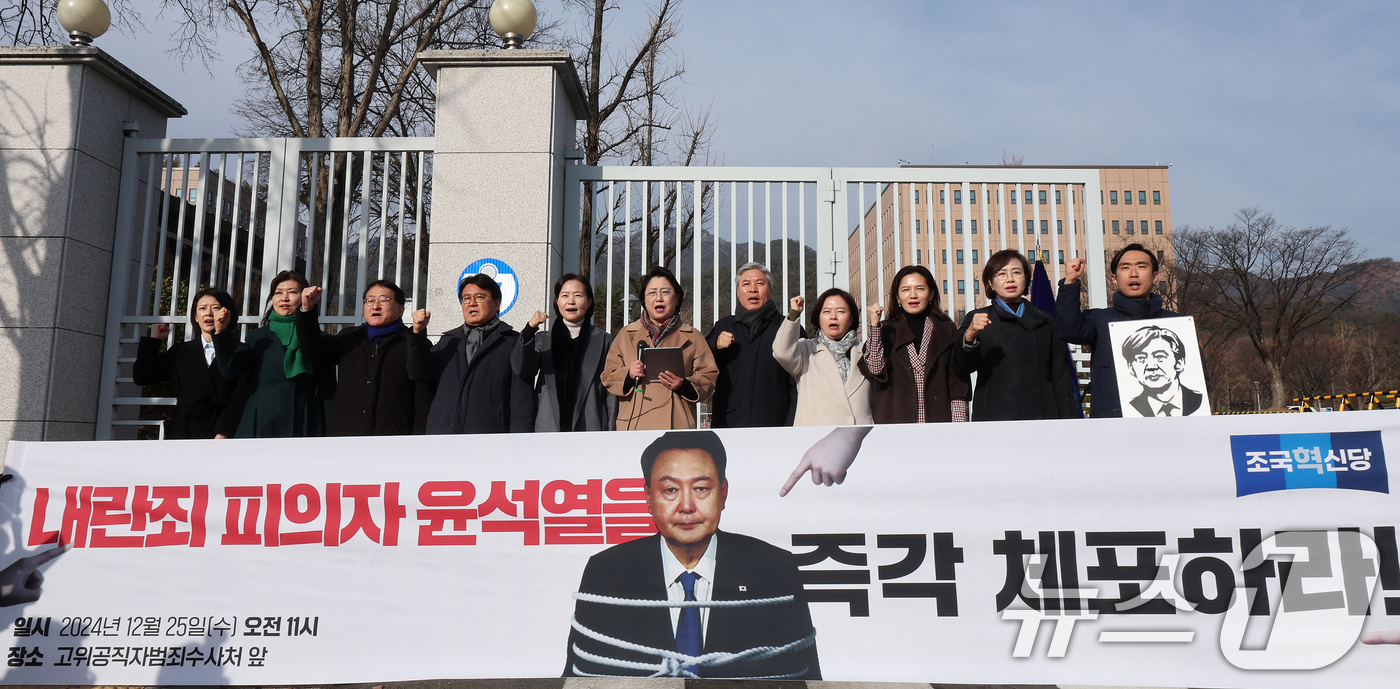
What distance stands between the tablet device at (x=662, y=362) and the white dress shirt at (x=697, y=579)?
0.99m

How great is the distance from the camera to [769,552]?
3.30 meters

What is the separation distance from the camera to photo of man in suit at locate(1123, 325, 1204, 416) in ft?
12.8

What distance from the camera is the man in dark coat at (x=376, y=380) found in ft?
14.1

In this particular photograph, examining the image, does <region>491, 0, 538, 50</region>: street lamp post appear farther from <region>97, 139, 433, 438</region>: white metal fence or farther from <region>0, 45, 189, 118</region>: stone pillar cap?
<region>0, 45, 189, 118</region>: stone pillar cap

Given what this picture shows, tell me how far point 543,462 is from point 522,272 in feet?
8.65

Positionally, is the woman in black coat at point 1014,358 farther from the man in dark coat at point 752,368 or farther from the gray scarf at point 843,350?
the man in dark coat at point 752,368

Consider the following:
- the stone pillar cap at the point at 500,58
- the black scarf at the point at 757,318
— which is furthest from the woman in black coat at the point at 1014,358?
the stone pillar cap at the point at 500,58

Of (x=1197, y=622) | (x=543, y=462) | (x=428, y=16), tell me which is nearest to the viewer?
(x=1197, y=622)

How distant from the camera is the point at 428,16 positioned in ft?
46.6

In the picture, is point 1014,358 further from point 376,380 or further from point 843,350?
point 376,380

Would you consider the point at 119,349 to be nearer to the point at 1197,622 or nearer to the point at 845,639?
the point at 845,639

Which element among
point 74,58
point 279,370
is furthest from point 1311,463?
point 74,58

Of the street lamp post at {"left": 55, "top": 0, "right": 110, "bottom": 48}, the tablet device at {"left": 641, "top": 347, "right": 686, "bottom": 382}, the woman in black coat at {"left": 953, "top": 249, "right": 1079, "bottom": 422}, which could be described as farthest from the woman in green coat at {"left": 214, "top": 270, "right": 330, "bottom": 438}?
the street lamp post at {"left": 55, "top": 0, "right": 110, "bottom": 48}

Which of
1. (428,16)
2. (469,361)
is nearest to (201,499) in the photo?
(469,361)
